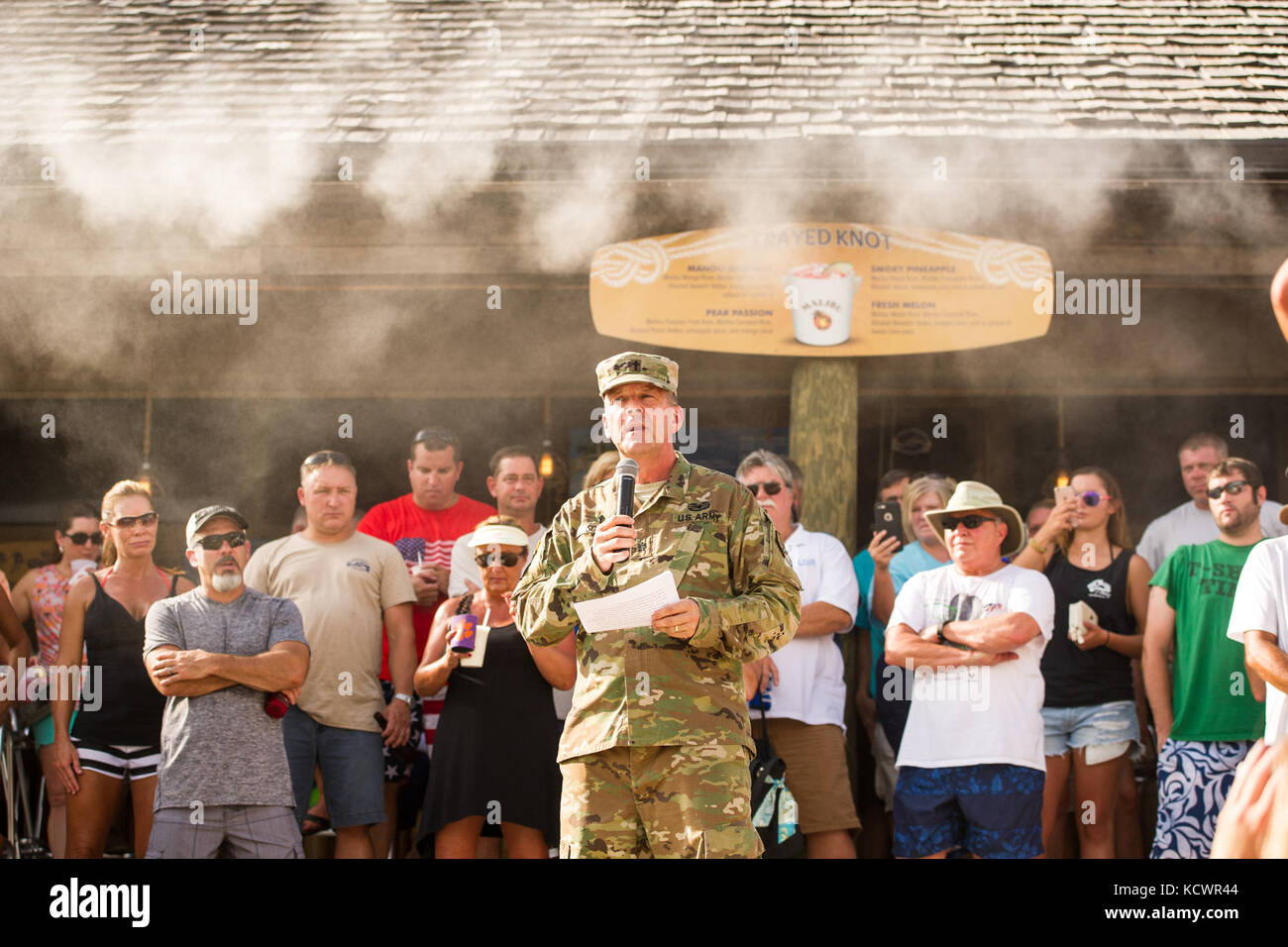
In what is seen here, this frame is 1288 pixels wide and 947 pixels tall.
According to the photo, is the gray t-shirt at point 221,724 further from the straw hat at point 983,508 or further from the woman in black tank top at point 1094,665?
the woman in black tank top at point 1094,665

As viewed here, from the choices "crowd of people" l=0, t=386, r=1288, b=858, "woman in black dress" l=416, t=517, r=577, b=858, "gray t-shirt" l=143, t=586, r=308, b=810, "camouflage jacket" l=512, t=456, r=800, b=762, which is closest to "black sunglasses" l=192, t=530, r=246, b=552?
"crowd of people" l=0, t=386, r=1288, b=858

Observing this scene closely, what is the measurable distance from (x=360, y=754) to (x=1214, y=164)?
4.78 metres

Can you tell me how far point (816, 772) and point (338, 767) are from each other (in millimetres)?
2012

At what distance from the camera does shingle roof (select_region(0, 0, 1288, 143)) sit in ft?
20.3

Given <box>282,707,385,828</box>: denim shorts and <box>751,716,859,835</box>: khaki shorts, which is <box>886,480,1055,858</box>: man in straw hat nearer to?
<box>751,716,859,835</box>: khaki shorts

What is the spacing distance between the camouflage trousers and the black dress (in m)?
1.33

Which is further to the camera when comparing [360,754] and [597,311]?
[597,311]

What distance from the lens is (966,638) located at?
16.3ft

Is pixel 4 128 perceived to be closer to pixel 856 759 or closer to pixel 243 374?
pixel 243 374

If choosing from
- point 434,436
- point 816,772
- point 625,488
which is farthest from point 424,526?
point 625,488

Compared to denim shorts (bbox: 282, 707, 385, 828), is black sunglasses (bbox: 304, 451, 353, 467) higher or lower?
higher

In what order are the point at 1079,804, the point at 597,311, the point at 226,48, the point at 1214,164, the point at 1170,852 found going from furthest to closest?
the point at 226,48 → the point at 597,311 → the point at 1214,164 → the point at 1079,804 → the point at 1170,852

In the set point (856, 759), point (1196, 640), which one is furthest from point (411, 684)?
point (1196, 640)

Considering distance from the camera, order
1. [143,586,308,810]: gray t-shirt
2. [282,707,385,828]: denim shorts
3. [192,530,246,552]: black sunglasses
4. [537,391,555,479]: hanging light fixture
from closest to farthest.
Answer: [143,586,308,810]: gray t-shirt < [192,530,246,552]: black sunglasses < [282,707,385,828]: denim shorts < [537,391,555,479]: hanging light fixture
